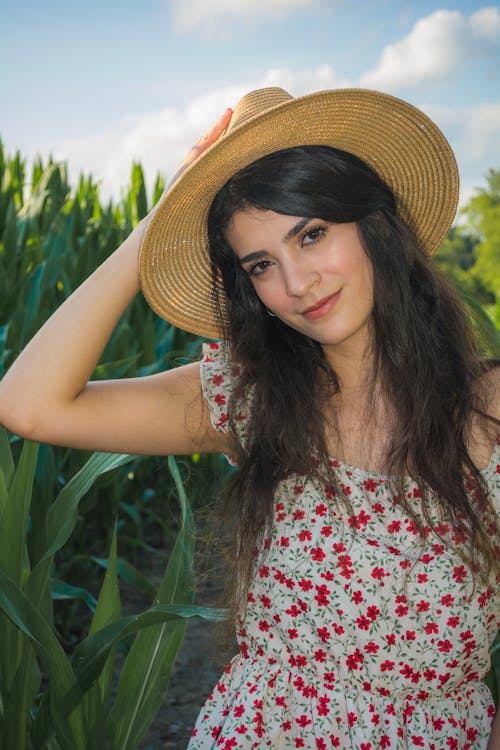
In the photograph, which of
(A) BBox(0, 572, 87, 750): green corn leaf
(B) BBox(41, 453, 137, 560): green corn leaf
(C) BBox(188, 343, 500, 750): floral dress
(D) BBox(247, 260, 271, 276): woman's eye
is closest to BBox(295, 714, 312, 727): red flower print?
(C) BBox(188, 343, 500, 750): floral dress

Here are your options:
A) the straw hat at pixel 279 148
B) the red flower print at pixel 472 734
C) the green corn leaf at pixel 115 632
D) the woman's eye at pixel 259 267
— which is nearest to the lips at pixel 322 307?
the woman's eye at pixel 259 267

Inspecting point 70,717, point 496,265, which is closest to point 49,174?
point 70,717

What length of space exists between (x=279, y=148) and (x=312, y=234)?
0.16 m

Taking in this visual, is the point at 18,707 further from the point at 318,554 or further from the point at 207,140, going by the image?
the point at 207,140

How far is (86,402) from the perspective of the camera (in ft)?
4.96

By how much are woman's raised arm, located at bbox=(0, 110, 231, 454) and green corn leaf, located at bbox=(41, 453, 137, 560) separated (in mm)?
40

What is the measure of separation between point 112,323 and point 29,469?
0.91ft

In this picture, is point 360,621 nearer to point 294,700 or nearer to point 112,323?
point 294,700

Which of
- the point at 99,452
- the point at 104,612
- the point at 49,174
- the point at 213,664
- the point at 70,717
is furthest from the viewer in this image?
the point at 49,174

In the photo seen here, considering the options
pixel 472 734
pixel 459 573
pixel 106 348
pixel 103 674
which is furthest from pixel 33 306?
pixel 472 734

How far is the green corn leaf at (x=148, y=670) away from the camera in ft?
4.69

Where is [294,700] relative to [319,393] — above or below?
below

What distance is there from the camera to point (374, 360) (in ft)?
5.20

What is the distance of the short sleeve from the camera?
1626mm
